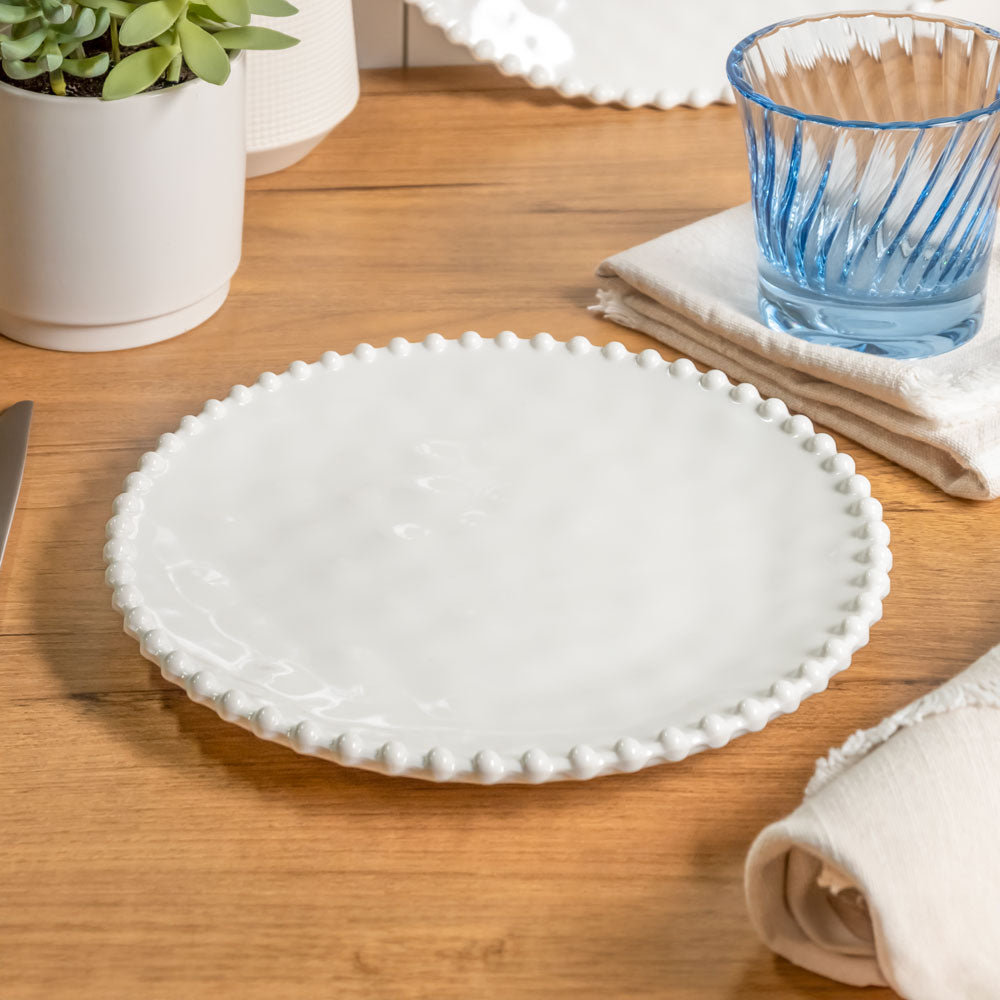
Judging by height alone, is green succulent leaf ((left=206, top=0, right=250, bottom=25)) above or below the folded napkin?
above

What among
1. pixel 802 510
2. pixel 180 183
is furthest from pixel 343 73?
pixel 802 510

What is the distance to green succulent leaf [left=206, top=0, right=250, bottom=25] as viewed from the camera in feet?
1.90

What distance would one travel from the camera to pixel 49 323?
0.68 m

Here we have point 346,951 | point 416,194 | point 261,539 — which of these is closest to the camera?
point 346,951

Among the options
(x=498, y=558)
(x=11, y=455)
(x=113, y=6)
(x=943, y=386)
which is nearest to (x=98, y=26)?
(x=113, y=6)

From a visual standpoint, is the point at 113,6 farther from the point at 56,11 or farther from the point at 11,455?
the point at 11,455

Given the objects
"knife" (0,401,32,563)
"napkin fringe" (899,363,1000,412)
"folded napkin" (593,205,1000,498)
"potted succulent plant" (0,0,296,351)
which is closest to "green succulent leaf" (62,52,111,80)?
"potted succulent plant" (0,0,296,351)

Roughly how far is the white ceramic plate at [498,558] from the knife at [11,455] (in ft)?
0.19

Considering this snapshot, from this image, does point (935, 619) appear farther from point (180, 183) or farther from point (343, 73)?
point (343, 73)

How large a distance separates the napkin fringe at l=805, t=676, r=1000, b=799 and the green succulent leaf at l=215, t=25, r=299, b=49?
0.42 meters

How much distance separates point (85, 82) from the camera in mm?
619

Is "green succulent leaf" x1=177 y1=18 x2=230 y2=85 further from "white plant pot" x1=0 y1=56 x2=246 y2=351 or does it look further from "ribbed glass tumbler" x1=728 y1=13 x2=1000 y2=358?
"ribbed glass tumbler" x1=728 y1=13 x2=1000 y2=358

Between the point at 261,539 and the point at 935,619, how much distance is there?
0.92ft

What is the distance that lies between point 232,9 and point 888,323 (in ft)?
1.13
